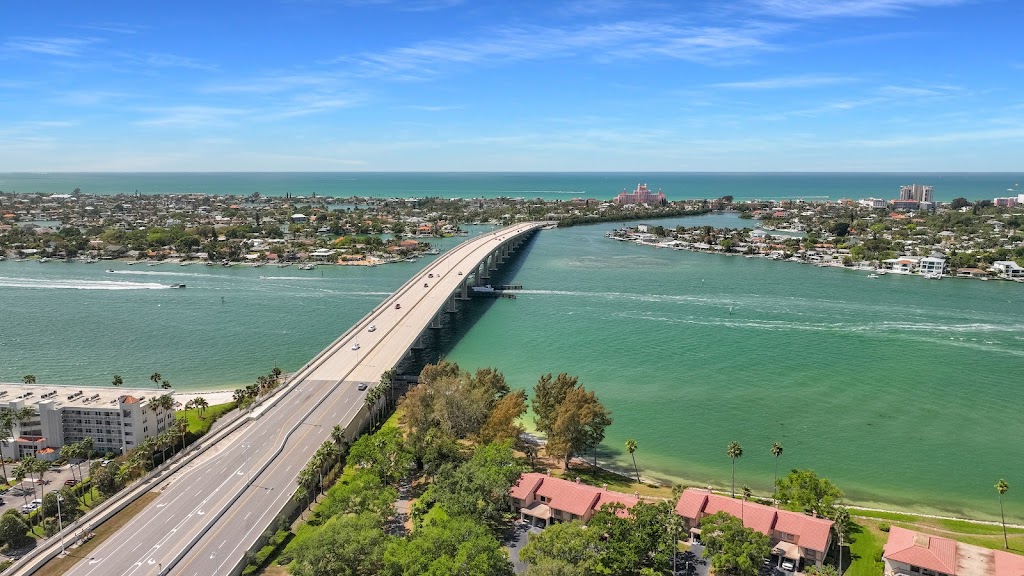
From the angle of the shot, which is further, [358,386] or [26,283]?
[26,283]

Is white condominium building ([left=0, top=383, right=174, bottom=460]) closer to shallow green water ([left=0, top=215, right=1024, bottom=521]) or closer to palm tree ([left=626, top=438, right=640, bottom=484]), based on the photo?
shallow green water ([left=0, top=215, right=1024, bottom=521])

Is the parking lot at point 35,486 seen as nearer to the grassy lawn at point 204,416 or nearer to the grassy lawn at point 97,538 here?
the grassy lawn at point 204,416

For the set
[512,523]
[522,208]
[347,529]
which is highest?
[522,208]

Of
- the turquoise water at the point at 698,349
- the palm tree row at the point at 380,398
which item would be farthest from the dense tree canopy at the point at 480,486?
the palm tree row at the point at 380,398

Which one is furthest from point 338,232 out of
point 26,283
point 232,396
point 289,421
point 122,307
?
point 289,421

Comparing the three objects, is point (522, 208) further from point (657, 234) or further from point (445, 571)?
point (445, 571)
